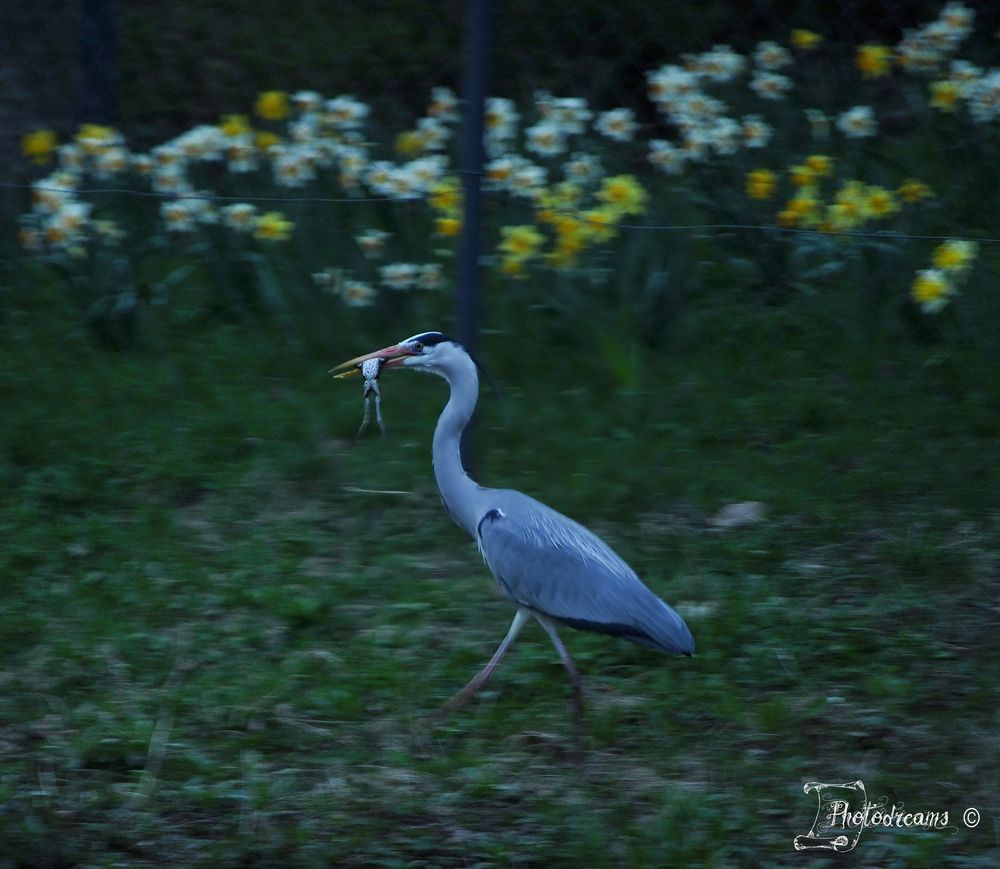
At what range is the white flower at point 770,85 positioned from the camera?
602cm

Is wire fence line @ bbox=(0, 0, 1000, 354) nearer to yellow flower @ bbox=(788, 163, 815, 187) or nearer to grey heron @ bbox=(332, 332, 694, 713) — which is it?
yellow flower @ bbox=(788, 163, 815, 187)

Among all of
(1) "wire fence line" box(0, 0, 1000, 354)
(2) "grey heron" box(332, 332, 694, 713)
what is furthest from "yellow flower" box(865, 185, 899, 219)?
(2) "grey heron" box(332, 332, 694, 713)

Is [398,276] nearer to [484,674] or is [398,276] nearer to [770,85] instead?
[770,85]

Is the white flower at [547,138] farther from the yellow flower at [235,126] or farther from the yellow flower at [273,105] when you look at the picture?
the yellow flower at [235,126]

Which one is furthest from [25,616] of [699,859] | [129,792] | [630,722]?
[699,859]

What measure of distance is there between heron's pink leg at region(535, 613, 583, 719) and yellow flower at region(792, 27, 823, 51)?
2533 millimetres

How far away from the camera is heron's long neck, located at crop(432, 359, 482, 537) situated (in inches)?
164

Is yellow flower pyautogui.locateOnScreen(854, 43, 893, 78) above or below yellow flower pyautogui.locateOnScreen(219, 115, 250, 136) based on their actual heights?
above

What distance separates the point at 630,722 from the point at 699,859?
0.69 m

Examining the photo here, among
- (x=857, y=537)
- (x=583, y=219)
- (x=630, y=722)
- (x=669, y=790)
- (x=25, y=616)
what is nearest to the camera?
(x=669, y=790)

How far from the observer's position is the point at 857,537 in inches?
187

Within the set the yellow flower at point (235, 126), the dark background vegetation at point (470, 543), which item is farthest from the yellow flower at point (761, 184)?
the yellow flower at point (235, 126)

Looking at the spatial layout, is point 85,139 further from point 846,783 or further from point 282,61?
point 846,783

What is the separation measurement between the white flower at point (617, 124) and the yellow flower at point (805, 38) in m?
0.68
